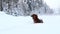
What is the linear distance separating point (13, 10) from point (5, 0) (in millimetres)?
2234

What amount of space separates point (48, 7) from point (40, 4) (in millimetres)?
4322

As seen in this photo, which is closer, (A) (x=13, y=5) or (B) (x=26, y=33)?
(B) (x=26, y=33)

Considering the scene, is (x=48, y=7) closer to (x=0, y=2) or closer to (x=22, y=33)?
(x=0, y=2)

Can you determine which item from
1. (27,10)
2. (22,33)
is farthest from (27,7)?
(22,33)

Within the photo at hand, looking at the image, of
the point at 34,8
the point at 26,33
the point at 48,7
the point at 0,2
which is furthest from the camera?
the point at 48,7

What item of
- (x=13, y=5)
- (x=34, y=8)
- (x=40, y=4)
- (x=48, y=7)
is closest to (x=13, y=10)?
(x=13, y=5)

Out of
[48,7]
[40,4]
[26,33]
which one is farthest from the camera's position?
[48,7]

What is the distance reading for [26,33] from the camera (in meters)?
2.64

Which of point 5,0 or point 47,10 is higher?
point 5,0

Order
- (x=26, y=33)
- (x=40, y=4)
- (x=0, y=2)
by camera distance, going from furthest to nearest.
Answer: (x=40, y=4), (x=0, y=2), (x=26, y=33)

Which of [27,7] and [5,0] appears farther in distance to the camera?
[27,7]

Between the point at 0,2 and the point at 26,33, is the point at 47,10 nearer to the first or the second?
the point at 0,2

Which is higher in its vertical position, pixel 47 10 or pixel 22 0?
pixel 22 0

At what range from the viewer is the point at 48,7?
36.1 metres
